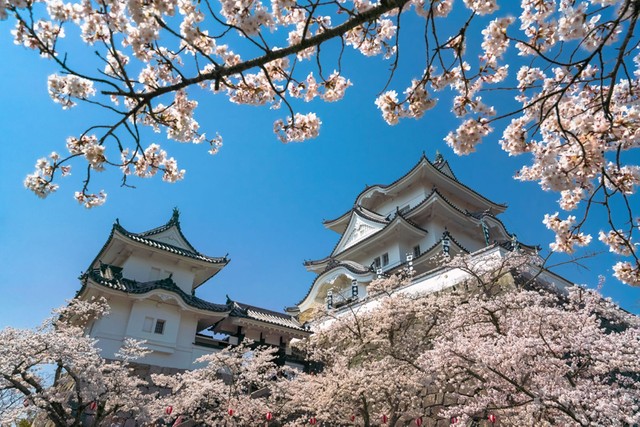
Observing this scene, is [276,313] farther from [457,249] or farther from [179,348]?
[457,249]

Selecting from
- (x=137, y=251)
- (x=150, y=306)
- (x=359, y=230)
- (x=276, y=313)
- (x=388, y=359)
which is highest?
(x=359, y=230)

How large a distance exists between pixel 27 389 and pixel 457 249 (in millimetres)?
17721

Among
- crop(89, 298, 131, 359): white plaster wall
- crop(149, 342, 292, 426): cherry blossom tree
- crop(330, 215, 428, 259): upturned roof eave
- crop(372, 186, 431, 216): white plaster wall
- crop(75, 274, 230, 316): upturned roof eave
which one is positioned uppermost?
crop(372, 186, 431, 216): white plaster wall

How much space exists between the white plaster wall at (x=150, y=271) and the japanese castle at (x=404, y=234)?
7.19m

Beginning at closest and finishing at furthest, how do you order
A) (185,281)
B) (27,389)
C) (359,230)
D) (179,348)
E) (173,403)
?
(27,389) < (173,403) < (179,348) < (185,281) < (359,230)

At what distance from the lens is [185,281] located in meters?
19.8

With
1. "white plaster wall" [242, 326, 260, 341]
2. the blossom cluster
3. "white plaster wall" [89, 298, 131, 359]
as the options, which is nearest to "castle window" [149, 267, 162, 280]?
"white plaster wall" [89, 298, 131, 359]

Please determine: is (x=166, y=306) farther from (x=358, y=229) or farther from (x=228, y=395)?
(x=358, y=229)

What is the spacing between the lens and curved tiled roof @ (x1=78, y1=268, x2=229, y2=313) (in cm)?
1549

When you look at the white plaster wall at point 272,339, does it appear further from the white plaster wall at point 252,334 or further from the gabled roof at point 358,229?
the gabled roof at point 358,229

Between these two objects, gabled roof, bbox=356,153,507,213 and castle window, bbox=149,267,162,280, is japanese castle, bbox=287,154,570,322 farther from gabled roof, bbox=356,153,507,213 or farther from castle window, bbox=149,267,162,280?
castle window, bbox=149,267,162,280

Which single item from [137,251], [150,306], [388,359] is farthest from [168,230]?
[388,359]

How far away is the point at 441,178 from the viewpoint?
83.7 ft

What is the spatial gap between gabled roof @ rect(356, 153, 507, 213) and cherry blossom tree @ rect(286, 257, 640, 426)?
12.9 meters
